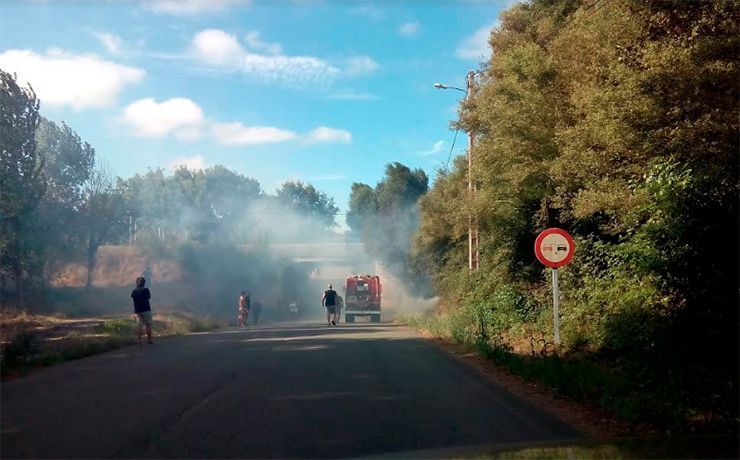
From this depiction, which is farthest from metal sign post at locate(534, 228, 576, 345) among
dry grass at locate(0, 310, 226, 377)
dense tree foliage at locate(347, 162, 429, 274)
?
dense tree foliage at locate(347, 162, 429, 274)

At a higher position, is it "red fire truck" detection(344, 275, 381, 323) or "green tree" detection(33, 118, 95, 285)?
"green tree" detection(33, 118, 95, 285)

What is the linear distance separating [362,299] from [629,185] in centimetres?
3010

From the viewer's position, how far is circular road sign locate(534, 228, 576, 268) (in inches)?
511

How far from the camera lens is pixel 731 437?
6535mm

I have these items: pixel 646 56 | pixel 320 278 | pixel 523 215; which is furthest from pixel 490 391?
pixel 320 278

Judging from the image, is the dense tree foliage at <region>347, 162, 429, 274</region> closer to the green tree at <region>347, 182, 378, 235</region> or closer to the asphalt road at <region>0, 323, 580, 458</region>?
the green tree at <region>347, 182, 378, 235</region>

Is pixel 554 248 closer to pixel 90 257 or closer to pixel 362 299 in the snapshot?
pixel 362 299

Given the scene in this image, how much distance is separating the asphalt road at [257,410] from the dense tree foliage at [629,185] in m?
2.31

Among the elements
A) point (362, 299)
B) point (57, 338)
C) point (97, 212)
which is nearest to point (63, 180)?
point (97, 212)

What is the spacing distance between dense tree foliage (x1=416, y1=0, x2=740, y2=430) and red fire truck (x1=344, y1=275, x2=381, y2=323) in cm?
2236

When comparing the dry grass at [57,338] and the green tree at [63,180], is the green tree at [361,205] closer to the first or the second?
the green tree at [63,180]

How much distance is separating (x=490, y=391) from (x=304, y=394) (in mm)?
2824

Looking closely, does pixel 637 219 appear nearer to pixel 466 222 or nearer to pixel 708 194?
pixel 708 194

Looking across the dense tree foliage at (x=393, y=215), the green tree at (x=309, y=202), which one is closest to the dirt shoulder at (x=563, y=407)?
the dense tree foliage at (x=393, y=215)
